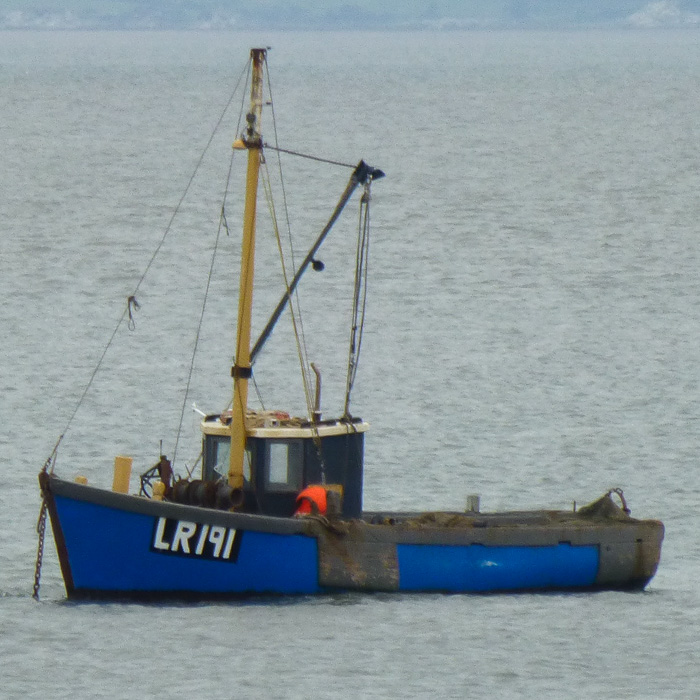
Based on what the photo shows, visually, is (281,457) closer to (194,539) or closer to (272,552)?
(272,552)

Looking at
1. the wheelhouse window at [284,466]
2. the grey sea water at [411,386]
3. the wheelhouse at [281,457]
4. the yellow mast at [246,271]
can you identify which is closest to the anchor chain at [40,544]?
the grey sea water at [411,386]

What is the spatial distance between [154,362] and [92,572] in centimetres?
2371

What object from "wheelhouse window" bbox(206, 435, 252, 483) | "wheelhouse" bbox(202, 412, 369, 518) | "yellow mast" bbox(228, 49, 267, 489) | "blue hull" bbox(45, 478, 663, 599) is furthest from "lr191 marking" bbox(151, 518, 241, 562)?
"wheelhouse window" bbox(206, 435, 252, 483)

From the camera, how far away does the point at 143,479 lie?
28.0m

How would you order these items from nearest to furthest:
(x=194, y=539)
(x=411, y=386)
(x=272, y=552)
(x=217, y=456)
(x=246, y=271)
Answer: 1. (x=194, y=539)
2. (x=272, y=552)
3. (x=246, y=271)
4. (x=217, y=456)
5. (x=411, y=386)

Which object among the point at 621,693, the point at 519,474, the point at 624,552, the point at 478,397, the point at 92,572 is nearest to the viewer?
the point at 621,693

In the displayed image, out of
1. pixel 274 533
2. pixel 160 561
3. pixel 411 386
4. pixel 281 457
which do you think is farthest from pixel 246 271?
pixel 411 386

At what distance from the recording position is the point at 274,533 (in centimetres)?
2630

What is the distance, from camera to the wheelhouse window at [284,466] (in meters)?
27.4

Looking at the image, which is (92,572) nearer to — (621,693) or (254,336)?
(621,693)

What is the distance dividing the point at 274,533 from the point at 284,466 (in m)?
1.39

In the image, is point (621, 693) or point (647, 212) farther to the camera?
point (647, 212)

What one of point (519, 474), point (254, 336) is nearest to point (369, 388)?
point (254, 336)

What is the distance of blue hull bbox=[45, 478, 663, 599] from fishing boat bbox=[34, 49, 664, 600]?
18 mm
